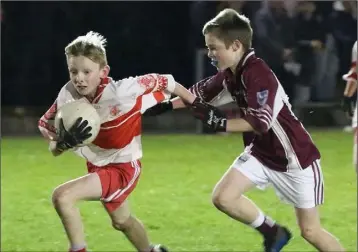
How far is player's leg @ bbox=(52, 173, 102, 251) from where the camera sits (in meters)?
6.15

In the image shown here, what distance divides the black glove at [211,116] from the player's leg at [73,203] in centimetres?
77

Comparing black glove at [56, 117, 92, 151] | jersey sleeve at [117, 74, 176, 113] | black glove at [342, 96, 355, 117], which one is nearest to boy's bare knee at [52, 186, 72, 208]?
black glove at [56, 117, 92, 151]

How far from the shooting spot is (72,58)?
6.22 meters

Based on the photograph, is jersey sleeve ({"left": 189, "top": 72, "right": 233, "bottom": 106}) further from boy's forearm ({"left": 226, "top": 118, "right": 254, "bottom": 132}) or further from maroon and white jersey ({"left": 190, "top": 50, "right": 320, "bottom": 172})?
boy's forearm ({"left": 226, "top": 118, "right": 254, "bottom": 132})

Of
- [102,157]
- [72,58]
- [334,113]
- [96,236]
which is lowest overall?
[334,113]

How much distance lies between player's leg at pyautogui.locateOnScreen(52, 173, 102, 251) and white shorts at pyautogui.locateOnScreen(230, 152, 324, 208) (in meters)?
0.92

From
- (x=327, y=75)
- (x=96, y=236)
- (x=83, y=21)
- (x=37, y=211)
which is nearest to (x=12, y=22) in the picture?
(x=83, y=21)

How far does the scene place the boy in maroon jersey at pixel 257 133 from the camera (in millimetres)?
6066

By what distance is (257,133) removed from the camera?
619 cm

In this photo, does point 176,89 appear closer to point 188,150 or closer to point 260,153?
point 260,153

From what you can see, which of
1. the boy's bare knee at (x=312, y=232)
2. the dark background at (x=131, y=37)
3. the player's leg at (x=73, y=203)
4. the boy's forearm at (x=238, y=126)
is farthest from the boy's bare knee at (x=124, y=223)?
the dark background at (x=131, y=37)

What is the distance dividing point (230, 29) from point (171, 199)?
3.65 m

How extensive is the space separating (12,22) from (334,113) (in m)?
4.72

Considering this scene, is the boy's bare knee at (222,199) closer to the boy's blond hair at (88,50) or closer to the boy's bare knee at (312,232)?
the boy's bare knee at (312,232)
